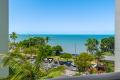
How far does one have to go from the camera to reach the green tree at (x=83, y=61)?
459 cm

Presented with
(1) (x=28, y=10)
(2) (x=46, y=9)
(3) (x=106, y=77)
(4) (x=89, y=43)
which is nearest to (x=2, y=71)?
(4) (x=89, y=43)

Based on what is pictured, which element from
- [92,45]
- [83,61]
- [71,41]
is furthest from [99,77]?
[71,41]

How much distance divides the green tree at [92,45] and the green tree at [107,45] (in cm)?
10

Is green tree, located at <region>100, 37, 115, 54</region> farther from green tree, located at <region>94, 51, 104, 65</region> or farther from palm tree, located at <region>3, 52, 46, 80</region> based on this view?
palm tree, located at <region>3, 52, 46, 80</region>

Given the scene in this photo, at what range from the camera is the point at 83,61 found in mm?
4590

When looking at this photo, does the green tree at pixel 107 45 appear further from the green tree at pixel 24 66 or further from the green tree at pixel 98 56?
the green tree at pixel 24 66

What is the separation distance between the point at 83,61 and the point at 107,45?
1.90 feet

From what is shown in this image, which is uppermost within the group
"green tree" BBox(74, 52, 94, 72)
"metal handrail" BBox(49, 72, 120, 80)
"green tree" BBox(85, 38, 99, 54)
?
"green tree" BBox(85, 38, 99, 54)

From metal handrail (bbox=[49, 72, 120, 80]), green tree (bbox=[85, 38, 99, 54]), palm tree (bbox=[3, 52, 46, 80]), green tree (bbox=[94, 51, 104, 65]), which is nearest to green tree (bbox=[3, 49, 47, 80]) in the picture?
palm tree (bbox=[3, 52, 46, 80])

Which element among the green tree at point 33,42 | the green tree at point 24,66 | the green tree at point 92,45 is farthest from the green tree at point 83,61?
the green tree at point 24,66

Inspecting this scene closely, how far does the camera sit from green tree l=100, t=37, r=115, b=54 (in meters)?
4.82

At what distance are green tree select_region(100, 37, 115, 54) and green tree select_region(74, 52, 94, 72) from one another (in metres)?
0.32

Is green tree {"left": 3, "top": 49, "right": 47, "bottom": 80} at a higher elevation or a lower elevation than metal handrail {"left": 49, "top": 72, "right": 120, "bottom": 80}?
lower

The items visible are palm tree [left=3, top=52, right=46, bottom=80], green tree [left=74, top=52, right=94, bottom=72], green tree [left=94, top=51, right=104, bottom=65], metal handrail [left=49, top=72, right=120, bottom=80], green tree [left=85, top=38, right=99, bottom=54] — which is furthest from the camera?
green tree [left=85, top=38, right=99, bottom=54]
